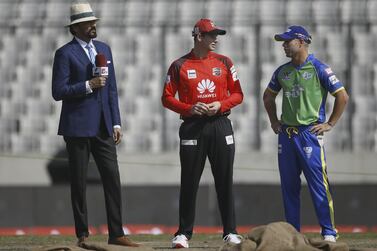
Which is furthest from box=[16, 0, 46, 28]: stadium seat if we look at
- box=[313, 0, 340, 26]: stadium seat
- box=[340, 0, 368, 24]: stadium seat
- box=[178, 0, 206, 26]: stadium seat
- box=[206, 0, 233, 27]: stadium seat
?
box=[340, 0, 368, 24]: stadium seat

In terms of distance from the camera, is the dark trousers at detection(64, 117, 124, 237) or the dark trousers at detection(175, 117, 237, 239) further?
the dark trousers at detection(175, 117, 237, 239)

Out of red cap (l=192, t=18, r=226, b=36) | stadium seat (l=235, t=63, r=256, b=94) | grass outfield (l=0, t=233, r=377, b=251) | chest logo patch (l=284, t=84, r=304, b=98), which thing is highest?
red cap (l=192, t=18, r=226, b=36)

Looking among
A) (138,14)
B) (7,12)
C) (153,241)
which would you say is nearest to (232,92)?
(153,241)

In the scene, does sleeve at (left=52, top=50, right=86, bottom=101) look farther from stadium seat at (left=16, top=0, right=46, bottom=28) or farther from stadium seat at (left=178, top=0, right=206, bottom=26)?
stadium seat at (left=16, top=0, right=46, bottom=28)

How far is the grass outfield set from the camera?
11.5 meters

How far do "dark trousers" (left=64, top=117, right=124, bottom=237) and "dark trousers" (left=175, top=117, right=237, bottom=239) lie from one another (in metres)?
0.69

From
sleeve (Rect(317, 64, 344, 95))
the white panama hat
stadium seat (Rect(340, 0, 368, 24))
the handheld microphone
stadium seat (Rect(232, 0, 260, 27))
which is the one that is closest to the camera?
the handheld microphone

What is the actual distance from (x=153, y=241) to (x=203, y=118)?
1739 mm

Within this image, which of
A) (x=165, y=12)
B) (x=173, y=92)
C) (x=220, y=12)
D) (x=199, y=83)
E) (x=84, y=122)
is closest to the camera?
(x=84, y=122)

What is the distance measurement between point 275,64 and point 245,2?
1463 mm

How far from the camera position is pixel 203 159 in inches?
451

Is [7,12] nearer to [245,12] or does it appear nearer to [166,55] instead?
[166,55]

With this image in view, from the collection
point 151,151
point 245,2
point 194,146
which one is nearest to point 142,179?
point 151,151

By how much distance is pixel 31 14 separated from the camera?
26188 mm
